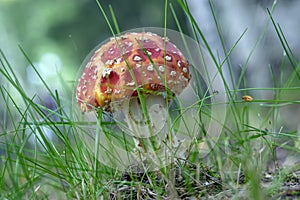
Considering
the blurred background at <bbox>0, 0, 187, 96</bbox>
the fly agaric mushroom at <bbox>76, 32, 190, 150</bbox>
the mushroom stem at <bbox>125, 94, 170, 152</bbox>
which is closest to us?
the fly agaric mushroom at <bbox>76, 32, 190, 150</bbox>

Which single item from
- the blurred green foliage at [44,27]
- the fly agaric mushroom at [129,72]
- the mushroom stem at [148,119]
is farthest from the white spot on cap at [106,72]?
the blurred green foliage at [44,27]

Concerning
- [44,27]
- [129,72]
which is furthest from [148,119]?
[44,27]

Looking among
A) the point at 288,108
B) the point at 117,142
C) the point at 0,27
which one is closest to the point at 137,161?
the point at 117,142

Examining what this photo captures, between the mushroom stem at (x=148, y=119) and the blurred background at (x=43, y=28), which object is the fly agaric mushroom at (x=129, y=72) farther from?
the blurred background at (x=43, y=28)

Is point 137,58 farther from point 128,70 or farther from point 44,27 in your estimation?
point 44,27

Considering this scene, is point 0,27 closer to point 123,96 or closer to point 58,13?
point 58,13

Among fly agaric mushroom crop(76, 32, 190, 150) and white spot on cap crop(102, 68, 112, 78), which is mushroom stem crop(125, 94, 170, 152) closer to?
fly agaric mushroom crop(76, 32, 190, 150)

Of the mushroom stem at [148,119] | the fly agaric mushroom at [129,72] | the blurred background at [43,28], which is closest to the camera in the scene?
the fly agaric mushroom at [129,72]

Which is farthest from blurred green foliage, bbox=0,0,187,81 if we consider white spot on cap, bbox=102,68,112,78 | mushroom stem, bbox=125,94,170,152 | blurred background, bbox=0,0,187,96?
white spot on cap, bbox=102,68,112,78
